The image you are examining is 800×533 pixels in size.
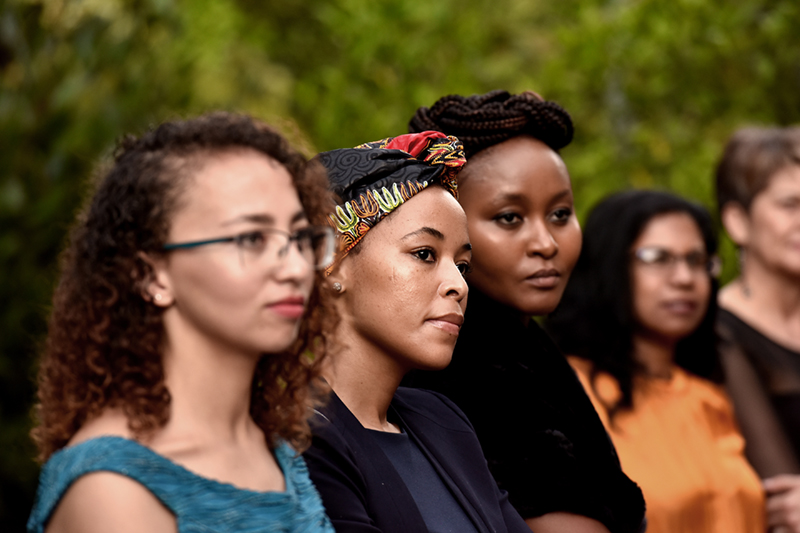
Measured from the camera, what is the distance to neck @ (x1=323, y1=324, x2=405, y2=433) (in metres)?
2.22

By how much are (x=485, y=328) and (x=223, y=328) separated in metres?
1.28

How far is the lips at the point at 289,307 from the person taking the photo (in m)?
1.64

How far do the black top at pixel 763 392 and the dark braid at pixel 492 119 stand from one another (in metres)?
2.02

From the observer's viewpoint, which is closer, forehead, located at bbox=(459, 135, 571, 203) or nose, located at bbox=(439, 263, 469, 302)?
nose, located at bbox=(439, 263, 469, 302)

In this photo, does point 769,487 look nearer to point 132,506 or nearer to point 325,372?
point 325,372

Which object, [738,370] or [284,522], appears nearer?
[284,522]

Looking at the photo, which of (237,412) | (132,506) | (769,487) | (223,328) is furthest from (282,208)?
(769,487)

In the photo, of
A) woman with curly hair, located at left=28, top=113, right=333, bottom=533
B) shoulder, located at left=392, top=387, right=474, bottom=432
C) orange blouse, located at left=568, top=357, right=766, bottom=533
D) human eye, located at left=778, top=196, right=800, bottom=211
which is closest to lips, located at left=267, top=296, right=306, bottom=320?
woman with curly hair, located at left=28, top=113, right=333, bottom=533

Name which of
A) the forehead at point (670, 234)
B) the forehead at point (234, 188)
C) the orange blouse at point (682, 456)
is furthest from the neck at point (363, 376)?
the forehead at point (670, 234)

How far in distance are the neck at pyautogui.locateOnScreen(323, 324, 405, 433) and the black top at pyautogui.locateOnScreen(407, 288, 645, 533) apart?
1.69 feet

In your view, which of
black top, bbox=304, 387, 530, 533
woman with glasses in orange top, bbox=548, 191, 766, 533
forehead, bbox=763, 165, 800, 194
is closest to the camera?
black top, bbox=304, 387, 530, 533

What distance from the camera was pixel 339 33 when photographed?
5.71 metres

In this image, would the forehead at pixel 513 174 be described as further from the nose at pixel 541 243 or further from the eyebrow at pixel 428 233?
the eyebrow at pixel 428 233

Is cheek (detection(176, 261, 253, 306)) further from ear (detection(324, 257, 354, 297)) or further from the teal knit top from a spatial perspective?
ear (detection(324, 257, 354, 297))
